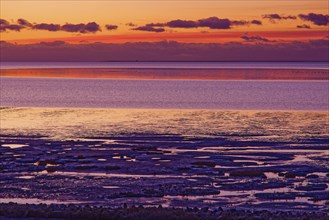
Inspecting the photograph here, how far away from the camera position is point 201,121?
43844 millimetres

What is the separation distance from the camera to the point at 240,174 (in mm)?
25062

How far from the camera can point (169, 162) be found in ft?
91.2

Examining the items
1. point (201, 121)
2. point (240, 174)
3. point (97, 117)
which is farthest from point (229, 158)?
point (97, 117)

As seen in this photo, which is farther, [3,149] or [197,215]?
[3,149]

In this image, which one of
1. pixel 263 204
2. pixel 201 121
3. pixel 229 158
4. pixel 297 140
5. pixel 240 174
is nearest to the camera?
pixel 263 204

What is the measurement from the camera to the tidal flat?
839 inches

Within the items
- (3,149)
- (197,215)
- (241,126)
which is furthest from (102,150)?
(197,215)

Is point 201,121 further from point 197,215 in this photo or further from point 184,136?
point 197,215

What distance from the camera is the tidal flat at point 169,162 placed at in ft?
69.9

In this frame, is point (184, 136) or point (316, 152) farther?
point (184, 136)

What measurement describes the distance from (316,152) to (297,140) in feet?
12.4

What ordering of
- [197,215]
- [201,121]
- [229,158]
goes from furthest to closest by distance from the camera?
[201,121]
[229,158]
[197,215]

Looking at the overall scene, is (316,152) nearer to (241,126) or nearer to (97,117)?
(241,126)

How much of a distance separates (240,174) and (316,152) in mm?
6411
